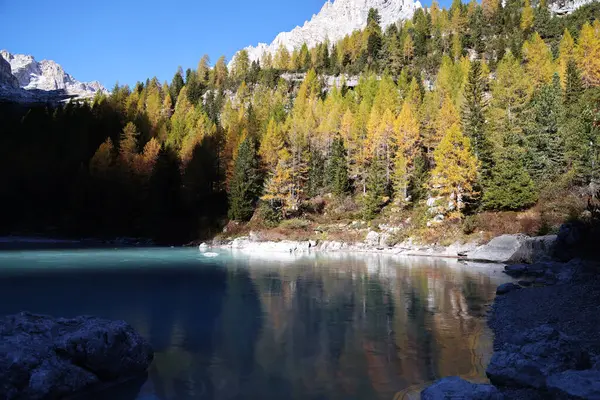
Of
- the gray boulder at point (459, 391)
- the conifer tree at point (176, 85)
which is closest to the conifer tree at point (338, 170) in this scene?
the gray boulder at point (459, 391)

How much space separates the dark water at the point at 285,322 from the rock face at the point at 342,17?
16366cm

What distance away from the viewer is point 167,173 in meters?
53.1

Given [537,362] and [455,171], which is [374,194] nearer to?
[455,171]

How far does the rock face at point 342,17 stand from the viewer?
172000 mm

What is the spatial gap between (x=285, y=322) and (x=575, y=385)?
24.8 feet

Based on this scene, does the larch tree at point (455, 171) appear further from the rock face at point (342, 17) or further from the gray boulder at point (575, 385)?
the rock face at point (342, 17)

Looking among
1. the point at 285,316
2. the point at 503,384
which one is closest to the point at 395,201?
the point at 285,316

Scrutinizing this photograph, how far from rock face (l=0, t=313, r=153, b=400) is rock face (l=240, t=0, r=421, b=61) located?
174m

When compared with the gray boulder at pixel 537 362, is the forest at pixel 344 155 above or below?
above

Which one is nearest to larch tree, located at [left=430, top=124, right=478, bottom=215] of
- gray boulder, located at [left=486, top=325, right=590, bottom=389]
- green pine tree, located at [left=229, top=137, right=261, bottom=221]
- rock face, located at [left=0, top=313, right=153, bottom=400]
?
green pine tree, located at [left=229, top=137, right=261, bottom=221]

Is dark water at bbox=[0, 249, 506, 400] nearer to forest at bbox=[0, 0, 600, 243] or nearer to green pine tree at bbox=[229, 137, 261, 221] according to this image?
forest at bbox=[0, 0, 600, 243]

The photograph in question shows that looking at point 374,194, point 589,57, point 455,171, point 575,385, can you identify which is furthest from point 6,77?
point 575,385

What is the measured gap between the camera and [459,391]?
18.1ft

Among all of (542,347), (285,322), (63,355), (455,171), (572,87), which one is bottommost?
(285,322)
